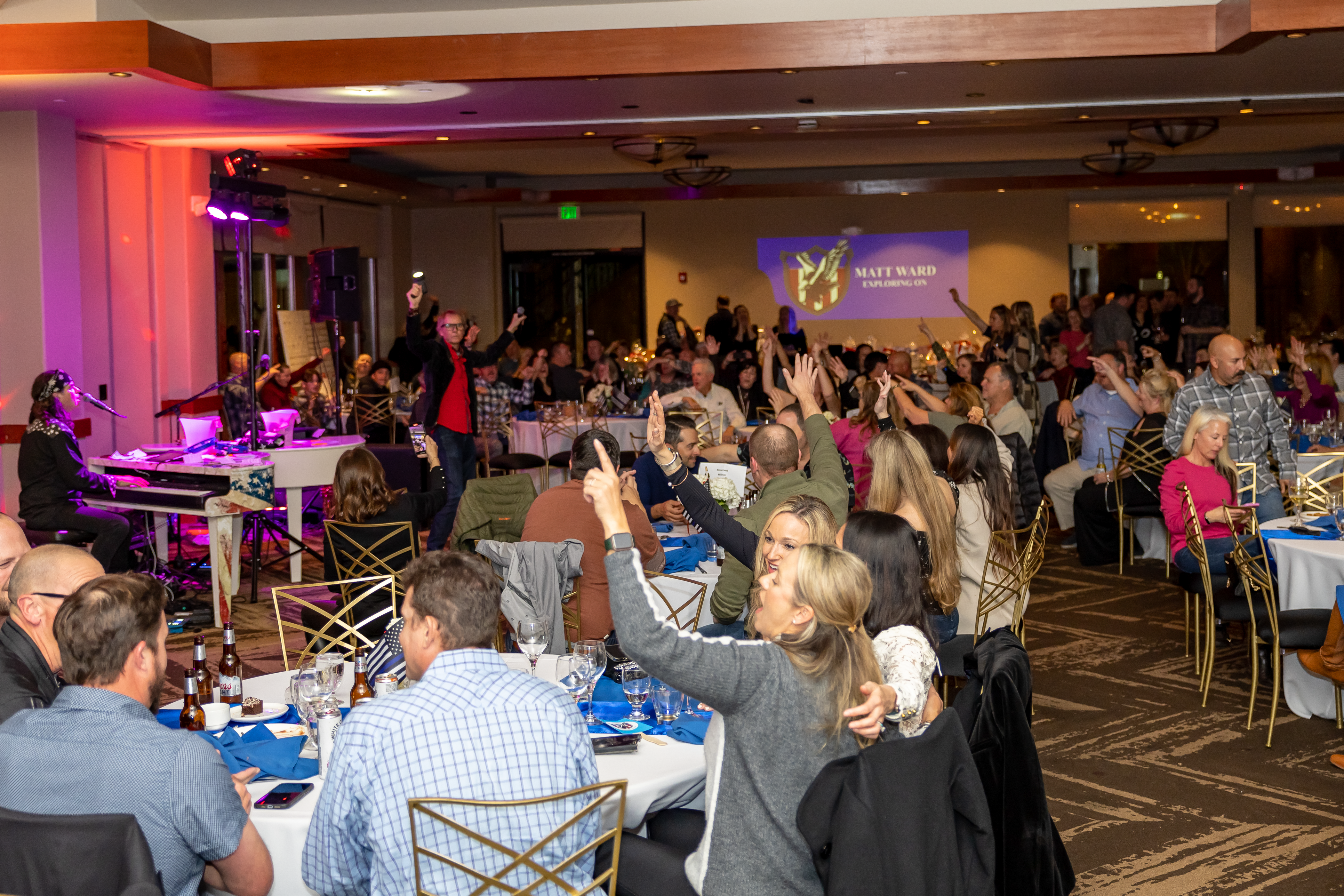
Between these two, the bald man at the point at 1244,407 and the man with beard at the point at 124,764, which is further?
the bald man at the point at 1244,407

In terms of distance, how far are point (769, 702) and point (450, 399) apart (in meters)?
6.56

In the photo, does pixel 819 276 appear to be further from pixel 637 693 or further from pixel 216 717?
pixel 216 717

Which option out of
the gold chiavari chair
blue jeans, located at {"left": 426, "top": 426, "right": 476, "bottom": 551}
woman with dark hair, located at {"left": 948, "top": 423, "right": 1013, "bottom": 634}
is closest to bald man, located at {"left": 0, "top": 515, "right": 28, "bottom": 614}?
woman with dark hair, located at {"left": 948, "top": 423, "right": 1013, "bottom": 634}

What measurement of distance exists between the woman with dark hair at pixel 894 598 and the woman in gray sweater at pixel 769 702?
44 centimetres

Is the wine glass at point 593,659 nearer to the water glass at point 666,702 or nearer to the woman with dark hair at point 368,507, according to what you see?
the water glass at point 666,702

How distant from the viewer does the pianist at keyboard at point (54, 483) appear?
22.5ft

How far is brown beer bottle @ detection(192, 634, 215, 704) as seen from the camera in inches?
123

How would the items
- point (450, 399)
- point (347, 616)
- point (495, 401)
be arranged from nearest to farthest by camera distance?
point (347, 616) < point (450, 399) < point (495, 401)

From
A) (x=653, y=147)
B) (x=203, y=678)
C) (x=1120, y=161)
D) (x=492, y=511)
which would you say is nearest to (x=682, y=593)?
(x=492, y=511)

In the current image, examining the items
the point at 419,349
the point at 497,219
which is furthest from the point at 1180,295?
the point at 419,349

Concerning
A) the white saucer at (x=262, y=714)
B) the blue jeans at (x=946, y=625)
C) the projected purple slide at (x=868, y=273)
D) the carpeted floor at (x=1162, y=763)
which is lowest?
the carpeted floor at (x=1162, y=763)

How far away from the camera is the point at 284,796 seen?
8.38ft

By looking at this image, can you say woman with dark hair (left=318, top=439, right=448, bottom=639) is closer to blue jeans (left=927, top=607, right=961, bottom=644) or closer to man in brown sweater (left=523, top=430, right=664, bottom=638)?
man in brown sweater (left=523, top=430, right=664, bottom=638)

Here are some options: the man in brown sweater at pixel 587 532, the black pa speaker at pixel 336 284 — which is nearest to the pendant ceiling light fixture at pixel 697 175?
the black pa speaker at pixel 336 284
